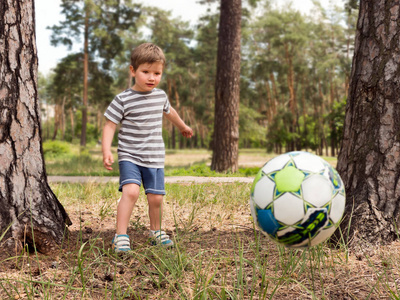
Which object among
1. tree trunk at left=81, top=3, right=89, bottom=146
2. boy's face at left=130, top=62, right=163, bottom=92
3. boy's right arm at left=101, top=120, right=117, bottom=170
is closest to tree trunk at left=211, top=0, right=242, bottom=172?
boy's face at left=130, top=62, right=163, bottom=92

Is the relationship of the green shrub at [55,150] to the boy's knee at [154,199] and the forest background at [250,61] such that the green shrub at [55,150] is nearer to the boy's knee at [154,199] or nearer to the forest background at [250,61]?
the forest background at [250,61]

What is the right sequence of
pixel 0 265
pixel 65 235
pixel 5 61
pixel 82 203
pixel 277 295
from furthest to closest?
pixel 82 203 → pixel 65 235 → pixel 5 61 → pixel 0 265 → pixel 277 295

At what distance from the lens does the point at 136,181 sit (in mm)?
3451

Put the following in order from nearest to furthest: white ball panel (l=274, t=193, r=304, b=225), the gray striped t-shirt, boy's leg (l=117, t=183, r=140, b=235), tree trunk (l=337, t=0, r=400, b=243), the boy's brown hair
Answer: white ball panel (l=274, t=193, r=304, b=225), tree trunk (l=337, t=0, r=400, b=243), boy's leg (l=117, t=183, r=140, b=235), the boy's brown hair, the gray striped t-shirt

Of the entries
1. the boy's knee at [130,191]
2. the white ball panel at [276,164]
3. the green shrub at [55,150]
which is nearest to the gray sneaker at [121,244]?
the boy's knee at [130,191]

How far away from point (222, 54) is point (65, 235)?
309 inches

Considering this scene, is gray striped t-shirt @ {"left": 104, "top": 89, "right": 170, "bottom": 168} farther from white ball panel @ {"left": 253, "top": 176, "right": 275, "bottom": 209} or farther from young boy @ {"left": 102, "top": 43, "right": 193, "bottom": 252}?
white ball panel @ {"left": 253, "top": 176, "right": 275, "bottom": 209}

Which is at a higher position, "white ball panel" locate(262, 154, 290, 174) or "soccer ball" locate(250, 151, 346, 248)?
"white ball panel" locate(262, 154, 290, 174)

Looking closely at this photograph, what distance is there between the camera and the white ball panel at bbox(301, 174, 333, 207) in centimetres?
213

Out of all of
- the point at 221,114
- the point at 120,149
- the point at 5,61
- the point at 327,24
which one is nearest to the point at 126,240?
the point at 120,149

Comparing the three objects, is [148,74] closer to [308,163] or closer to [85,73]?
[308,163]

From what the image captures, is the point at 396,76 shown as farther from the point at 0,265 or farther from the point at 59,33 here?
the point at 59,33

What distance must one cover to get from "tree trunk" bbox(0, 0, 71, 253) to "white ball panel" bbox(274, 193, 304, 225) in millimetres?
1940

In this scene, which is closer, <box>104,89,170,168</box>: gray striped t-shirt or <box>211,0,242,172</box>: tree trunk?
<box>104,89,170,168</box>: gray striped t-shirt
